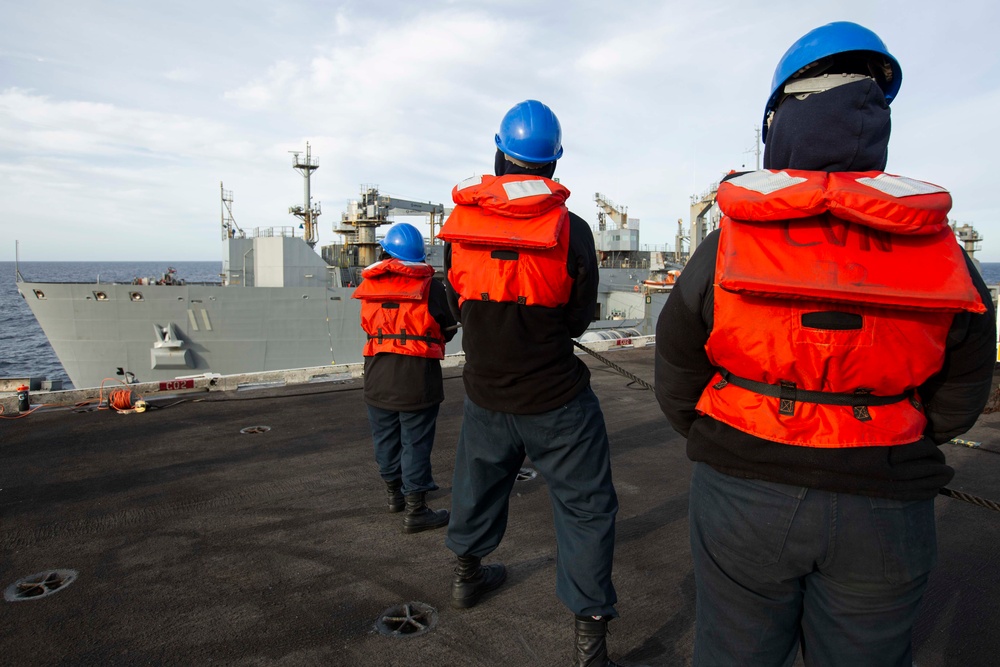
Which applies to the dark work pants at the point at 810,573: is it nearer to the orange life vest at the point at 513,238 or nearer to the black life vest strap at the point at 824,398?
the black life vest strap at the point at 824,398

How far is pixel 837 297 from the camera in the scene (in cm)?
127

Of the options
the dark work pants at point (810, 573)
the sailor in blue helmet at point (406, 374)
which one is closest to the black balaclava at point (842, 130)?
the dark work pants at point (810, 573)

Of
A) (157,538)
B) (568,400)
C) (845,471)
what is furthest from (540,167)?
(157,538)

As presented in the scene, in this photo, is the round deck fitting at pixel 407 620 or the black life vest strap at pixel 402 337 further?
the black life vest strap at pixel 402 337

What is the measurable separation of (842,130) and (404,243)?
2796mm

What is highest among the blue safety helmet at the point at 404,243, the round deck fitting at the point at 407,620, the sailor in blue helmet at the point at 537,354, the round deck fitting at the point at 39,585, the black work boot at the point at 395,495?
the blue safety helmet at the point at 404,243

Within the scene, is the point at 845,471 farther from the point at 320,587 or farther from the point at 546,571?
the point at 320,587

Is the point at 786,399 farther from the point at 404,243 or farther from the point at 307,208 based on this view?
the point at 307,208

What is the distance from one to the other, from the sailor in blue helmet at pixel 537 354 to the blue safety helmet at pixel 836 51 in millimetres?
931

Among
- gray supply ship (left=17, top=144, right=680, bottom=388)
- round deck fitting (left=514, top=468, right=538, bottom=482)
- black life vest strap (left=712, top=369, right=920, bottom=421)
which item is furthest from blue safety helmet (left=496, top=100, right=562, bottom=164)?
gray supply ship (left=17, top=144, right=680, bottom=388)

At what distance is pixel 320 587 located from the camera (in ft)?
9.10

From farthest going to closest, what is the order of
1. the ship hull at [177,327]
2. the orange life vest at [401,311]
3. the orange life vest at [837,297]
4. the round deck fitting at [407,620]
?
the ship hull at [177,327]
the orange life vest at [401,311]
the round deck fitting at [407,620]
the orange life vest at [837,297]

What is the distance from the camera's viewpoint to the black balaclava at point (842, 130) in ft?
4.52

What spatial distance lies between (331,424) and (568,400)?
12.8 ft
